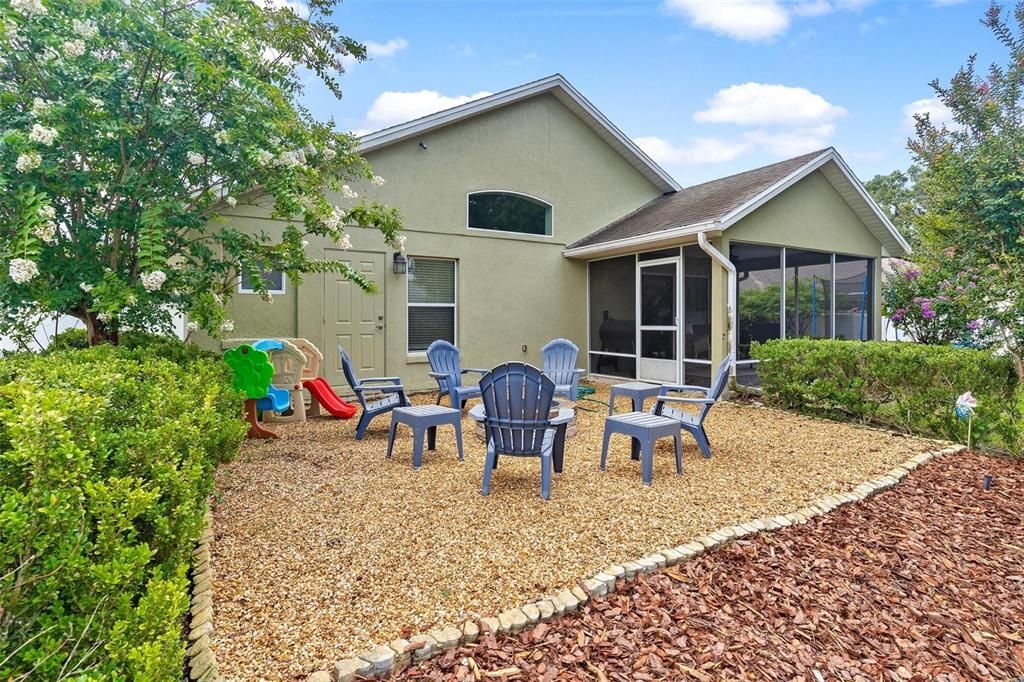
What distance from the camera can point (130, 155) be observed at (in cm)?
450

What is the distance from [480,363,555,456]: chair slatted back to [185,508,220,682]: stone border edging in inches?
80.4

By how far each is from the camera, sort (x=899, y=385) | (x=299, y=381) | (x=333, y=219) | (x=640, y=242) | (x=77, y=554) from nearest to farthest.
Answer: (x=77, y=554)
(x=333, y=219)
(x=899, y=385)
(x=299, y=381)
(x=640, y=242)

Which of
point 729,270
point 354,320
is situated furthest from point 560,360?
point 354,320

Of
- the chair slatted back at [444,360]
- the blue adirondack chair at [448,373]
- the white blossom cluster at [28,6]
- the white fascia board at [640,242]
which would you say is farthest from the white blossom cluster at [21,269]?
the white fascia board at [640,242]

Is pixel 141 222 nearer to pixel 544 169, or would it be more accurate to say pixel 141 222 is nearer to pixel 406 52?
pixel 544 169

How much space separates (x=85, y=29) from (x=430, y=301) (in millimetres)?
5939

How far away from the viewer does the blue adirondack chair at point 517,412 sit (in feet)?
13.3

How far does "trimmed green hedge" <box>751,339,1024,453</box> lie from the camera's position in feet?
17.9

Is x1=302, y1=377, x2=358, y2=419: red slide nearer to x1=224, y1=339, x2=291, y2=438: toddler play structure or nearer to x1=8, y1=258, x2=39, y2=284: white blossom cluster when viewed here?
x1=224, y1=339, x2=291, y2=438: toddler play structure

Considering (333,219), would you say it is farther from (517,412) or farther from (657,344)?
(657,344)

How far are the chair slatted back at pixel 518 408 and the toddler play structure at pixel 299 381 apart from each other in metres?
3.64

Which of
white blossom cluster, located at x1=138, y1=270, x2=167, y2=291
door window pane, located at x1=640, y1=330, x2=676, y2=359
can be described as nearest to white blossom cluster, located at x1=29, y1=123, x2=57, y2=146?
white blossom cluster, located at x1=138, y1=270, x2=167, y2=291

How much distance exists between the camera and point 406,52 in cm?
1160

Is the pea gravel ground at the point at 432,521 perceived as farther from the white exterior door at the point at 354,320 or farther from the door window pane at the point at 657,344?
the door window pane at the point at 657,344
